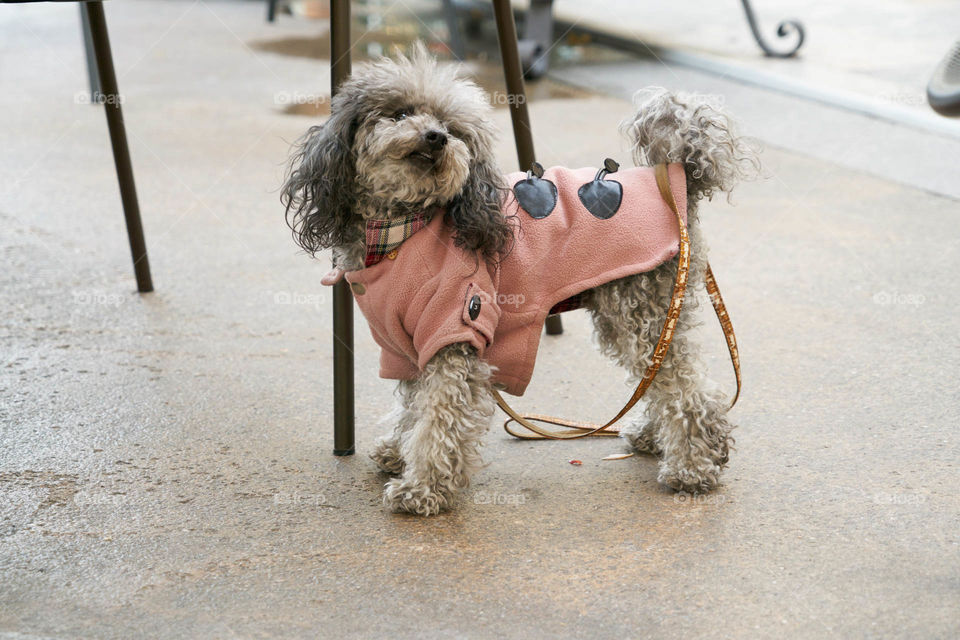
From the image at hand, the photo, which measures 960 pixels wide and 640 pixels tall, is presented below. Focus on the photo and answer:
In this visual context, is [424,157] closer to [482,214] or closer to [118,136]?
[482,214]

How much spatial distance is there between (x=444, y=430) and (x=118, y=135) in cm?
204

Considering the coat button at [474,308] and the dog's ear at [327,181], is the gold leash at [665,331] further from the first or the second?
the dog's ear at [327,181]

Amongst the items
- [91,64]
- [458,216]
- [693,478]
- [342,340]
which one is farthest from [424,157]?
[91,64]

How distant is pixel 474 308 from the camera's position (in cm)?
263

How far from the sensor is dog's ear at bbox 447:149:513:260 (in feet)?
8.52

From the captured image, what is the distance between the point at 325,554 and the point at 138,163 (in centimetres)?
396

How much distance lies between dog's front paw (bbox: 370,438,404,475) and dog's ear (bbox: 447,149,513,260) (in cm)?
69

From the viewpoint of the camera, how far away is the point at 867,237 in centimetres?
464

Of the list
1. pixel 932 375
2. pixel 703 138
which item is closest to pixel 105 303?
pixel 703 138

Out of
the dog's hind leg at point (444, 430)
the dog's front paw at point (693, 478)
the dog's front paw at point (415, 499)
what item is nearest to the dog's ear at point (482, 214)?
the dog's hind leg at point (444, 430)

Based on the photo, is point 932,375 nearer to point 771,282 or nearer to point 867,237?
point 771,282

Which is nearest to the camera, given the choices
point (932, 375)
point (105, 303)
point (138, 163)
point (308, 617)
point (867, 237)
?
point (308, 617)

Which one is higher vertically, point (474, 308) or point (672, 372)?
point (474, 308)

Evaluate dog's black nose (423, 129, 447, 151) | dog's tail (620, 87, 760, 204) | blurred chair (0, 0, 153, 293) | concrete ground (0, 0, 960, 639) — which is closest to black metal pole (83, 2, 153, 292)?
blurred chair (0, 0, 153, 293)
